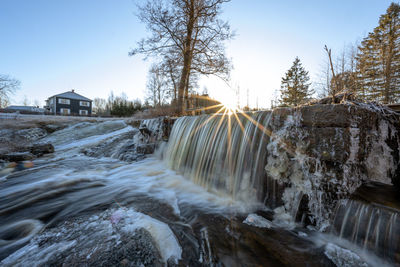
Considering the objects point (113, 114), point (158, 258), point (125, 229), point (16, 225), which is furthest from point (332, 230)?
point (113, 114)

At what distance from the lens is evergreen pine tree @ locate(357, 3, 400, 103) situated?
1310cm

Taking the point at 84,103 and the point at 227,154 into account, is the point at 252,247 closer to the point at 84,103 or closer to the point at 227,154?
the point at 227,154

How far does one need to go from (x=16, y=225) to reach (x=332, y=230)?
5107 millimetres

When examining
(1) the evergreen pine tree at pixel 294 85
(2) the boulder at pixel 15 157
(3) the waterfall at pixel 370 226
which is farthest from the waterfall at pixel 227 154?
(1) the evergreen pine tree at pixel 294 85

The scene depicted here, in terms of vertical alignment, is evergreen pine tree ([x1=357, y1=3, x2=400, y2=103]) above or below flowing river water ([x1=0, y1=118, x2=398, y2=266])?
above

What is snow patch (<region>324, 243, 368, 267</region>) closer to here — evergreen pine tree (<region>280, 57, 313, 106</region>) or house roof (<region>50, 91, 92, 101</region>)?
evergreen pine tree (<region>280, 57, 313, 106</region>)

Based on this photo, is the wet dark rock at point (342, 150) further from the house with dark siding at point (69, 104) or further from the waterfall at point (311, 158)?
the house with dark siding at point (69, 104)

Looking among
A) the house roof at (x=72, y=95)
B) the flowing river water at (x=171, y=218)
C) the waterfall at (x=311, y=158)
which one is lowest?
the flowing river water at (x=171, y=218)

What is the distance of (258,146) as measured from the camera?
3.46 m

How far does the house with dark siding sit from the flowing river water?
43483mm

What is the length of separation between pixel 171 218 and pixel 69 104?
50.8 meters

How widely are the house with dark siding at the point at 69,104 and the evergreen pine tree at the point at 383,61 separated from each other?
51.1 metres

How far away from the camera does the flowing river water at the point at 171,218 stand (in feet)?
6.28

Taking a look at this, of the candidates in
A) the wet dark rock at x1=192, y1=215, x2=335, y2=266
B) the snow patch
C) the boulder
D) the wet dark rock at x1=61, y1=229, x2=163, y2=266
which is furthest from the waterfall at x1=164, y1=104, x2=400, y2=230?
the boulder
